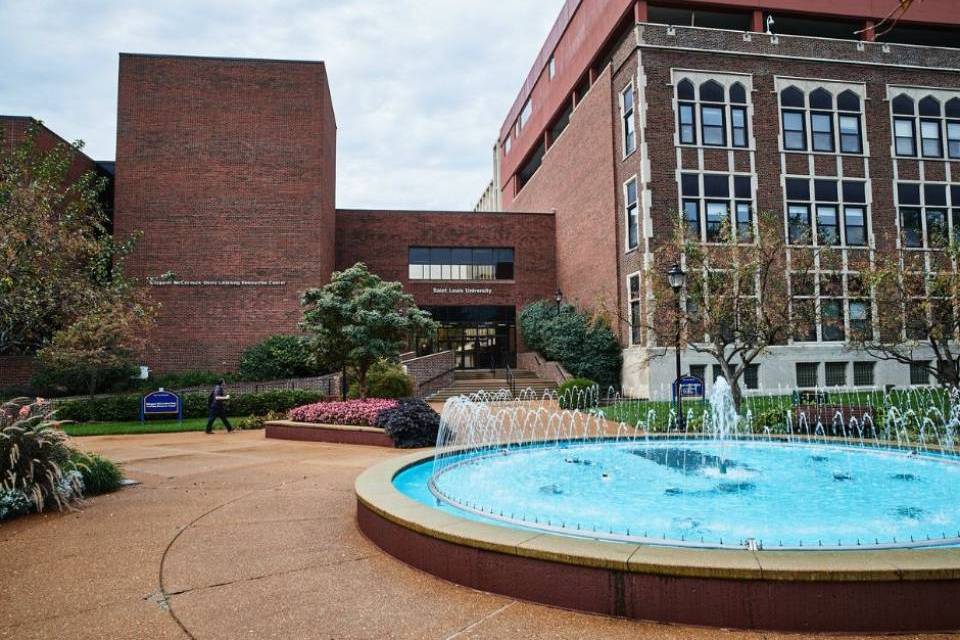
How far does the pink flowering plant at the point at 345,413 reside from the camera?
53.3 ft

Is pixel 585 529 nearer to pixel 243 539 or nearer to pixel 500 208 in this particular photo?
pixel 243 539

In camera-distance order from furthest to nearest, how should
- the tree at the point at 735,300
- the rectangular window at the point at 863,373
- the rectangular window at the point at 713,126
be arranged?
1. the rectangular window at the point at 863,373
2. the rectangular window at the point at 713,126
3. the tree at the point at 735,300

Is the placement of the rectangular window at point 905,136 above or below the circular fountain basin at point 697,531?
above

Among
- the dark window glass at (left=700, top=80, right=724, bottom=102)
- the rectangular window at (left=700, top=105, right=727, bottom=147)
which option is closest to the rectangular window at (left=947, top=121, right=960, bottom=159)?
the rectangular window at (left=700, top=105, right=727, bottom=147)

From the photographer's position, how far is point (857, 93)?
2877 cm

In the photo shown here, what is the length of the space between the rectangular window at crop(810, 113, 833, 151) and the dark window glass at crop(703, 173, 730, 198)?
15.3 feet

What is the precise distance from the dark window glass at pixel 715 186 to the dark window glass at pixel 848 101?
259 inches

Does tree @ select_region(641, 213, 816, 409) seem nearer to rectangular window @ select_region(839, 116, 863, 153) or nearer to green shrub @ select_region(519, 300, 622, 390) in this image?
green shrub @ select_region(519, 300, 622, 390)

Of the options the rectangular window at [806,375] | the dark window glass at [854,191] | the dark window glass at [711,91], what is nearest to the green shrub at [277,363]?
the dark window glass at [711,91]

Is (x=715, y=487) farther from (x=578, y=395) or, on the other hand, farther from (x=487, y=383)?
(x=487, y=383)

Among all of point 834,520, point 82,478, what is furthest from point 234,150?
point 834,520

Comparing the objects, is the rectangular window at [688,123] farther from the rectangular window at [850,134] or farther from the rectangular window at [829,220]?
the rectangular window at [850,134]

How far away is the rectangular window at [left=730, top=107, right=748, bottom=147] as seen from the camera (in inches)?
1097

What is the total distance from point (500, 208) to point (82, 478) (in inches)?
1971
